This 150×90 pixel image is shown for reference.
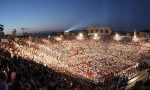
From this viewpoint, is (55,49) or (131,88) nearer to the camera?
(131,88)

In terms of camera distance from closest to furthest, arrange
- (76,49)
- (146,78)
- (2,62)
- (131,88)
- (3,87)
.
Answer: (3,87) < (2,62) < (131,88) < (146,78) < (76,49)

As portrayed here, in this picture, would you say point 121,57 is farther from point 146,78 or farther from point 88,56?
point 146,78

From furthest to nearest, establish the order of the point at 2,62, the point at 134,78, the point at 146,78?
the point at 146,78, the point at 134,78, the point at 2,62

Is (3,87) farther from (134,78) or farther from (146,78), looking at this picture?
(146,78)

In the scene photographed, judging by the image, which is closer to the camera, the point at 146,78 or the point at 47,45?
the point at 146,78

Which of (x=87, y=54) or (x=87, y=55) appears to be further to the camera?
(x=87, y=54)

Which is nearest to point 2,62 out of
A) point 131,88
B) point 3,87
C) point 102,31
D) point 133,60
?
point 3,87

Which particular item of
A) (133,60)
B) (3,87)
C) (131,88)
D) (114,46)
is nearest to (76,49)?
(114,46)

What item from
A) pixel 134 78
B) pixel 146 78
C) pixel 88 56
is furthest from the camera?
pixel 88 56

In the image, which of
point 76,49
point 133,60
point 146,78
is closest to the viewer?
point 146,78

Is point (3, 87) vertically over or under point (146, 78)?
over
